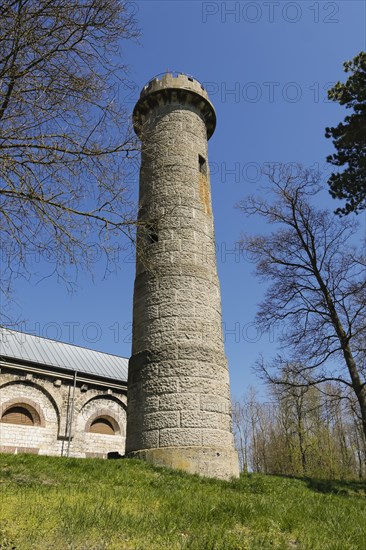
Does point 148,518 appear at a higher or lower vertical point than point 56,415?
lower

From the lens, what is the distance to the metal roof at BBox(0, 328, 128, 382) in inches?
774

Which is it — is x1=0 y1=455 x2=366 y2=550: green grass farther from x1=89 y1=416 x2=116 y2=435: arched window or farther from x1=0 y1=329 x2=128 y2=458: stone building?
x1=89 y1=416 x2=116 y2=435: arched window

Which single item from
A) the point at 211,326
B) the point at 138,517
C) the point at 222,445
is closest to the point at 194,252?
the point at 211,326

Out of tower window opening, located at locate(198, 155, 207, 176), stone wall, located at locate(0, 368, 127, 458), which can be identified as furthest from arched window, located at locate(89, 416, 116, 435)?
tower window opening, located at locate(198, 155, 207, 176)

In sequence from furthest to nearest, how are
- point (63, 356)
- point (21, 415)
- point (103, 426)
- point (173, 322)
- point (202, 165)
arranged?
point (63, 356) < point (103, 426) < point (21, 415) < point (202, 165) < point (173, 322)

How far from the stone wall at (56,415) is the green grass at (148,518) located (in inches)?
416

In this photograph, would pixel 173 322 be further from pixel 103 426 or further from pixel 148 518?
pixel 103 426

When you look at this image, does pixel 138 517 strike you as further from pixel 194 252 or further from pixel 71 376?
pixel 71 376

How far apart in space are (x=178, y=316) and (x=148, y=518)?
625 cm

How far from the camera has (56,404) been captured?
18.6 meters

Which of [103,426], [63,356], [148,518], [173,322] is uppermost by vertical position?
[63,356]

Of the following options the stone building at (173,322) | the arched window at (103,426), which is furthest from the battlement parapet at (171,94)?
the arched window at (103,426)

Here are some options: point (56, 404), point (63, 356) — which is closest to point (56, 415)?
point (56, 404)

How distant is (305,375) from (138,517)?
11.8 m
